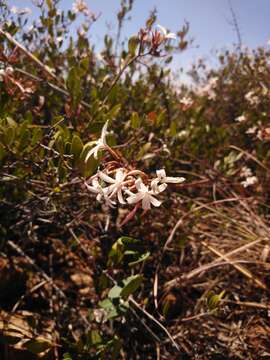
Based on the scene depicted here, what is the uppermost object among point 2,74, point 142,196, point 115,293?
point 2,74

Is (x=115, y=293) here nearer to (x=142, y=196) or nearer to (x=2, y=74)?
(x=142, y=196)

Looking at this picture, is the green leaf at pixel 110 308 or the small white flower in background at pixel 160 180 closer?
the small white flower in background at pixel 160 180

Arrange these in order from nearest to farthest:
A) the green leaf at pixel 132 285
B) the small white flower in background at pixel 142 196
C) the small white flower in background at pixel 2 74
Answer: the small white flower in background at pixel 142 196 < the green leaf at pixel 132 285 < the small white flower in background at pixel 2 74

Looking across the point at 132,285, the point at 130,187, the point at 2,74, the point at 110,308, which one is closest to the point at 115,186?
the point at 130,187

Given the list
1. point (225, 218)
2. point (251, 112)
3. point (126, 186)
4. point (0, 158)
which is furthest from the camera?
point (251, 112)

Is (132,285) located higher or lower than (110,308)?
higher

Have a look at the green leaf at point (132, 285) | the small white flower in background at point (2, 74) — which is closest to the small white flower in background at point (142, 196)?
the green leaf at point (132, 285)

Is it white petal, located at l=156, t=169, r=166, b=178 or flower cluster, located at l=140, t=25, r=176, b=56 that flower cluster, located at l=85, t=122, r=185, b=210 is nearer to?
white petal, located at l=156, t=169, r=166, b=178

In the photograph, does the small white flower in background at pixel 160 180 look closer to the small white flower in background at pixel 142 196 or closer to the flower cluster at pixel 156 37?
the small white flower in background at pixel 142 196

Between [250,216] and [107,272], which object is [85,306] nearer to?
[107,272]

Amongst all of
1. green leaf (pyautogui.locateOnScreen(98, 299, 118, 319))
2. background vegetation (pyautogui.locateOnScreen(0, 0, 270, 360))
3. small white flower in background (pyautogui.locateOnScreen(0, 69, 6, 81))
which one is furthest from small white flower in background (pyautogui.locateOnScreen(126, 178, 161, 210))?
small white flower in background (pyautogui.locateOnScreen(0, 69, 6, 81))

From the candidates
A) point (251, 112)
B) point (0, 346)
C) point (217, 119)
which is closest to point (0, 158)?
point (0, 346)
